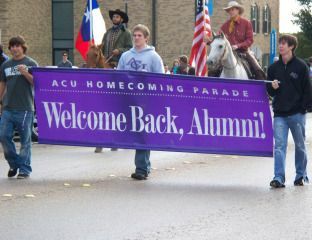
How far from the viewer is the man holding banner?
12.3 metres

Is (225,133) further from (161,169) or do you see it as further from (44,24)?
(44,24)

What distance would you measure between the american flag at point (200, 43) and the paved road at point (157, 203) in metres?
8.91

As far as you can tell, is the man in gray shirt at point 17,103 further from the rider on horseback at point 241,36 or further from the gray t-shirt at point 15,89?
the rider on horseback at point 241,36

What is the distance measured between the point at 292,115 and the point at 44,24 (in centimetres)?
4014

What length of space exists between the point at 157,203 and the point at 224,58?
6903mm

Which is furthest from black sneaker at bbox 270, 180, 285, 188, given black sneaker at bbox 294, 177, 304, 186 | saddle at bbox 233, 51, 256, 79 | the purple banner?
saddle at bbox 233, 51, 256, 79

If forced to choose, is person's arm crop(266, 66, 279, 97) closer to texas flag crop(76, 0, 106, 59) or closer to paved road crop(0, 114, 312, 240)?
paved road crop(0, 114, 312, 240)

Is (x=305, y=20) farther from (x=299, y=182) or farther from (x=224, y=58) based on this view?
(x=299, y=182)

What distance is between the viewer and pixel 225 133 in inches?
486

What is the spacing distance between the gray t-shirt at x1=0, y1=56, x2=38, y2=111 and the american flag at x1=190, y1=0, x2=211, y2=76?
10.7 meters

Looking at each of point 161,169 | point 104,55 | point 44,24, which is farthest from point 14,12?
point 161,169

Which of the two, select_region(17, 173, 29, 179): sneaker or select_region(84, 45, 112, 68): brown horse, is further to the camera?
select_region(84, 45, 112, 68): brown horse

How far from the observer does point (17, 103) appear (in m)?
12.4

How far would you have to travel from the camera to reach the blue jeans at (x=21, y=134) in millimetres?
12492
